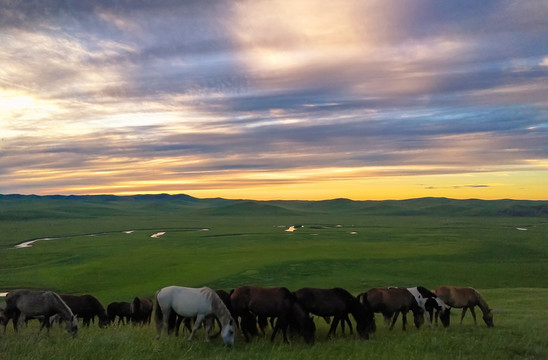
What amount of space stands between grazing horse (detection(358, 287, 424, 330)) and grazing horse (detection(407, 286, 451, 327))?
0.38m

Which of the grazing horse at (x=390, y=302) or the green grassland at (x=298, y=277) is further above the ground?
the grazing horse at (x=390, y=302)

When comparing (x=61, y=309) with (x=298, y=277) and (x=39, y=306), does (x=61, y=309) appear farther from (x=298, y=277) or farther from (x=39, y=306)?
(x=298, y=277)

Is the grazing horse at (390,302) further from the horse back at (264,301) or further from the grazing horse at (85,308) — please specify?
the grazing horse at (85,308)

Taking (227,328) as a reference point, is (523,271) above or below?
below

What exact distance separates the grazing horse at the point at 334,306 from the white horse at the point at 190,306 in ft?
9.20

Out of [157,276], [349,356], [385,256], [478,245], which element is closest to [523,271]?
[385,256]

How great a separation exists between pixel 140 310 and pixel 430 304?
44.6 ft

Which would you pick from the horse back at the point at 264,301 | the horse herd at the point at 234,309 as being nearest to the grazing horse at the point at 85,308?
the horse herd at the point at 234,309

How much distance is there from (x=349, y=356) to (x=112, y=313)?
14317 millimetres

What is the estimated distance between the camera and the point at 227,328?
42.4 feet

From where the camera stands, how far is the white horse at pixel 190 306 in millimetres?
13469

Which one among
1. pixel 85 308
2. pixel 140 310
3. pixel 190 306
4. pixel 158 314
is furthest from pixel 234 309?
pixel 85 308

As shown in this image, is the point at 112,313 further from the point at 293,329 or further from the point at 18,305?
the point at 293,329

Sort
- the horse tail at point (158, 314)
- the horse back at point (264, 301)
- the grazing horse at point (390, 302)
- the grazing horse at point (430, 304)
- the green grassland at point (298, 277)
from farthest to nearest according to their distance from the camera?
the grazing horse at point (430, 304), the grazing horse at point (390, 302), the horse tail at point (158, 314), the horse back at point (264, 301), the green grassland at point (298, 277)
